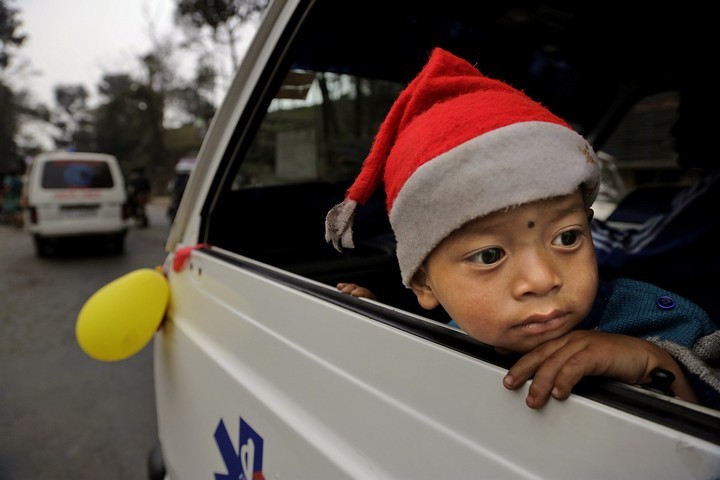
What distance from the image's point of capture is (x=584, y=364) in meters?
0.62

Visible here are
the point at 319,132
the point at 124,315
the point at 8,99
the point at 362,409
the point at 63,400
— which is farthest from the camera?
the point at 8,99

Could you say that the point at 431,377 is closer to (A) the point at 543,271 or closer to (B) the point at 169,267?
(A) the point at 543,271

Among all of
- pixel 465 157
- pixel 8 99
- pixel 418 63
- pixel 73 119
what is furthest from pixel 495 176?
pixel 73 119

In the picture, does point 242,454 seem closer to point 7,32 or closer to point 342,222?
point 342,222

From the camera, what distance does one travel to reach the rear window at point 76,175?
9.45 meters

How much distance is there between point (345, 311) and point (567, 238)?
41cm

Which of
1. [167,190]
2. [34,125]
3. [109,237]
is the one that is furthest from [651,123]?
[34,125]

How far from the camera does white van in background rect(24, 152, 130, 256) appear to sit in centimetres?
927

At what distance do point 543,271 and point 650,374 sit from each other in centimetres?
18

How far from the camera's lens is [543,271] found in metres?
0.69

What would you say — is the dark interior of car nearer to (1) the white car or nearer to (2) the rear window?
(1) the white car

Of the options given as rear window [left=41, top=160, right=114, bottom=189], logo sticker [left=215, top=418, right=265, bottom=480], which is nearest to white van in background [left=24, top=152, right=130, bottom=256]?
rear window [left=41, top=160, right=114, bottom=189]

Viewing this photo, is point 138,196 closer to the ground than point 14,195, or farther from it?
farther from it

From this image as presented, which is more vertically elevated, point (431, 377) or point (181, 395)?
point (431, 377)
